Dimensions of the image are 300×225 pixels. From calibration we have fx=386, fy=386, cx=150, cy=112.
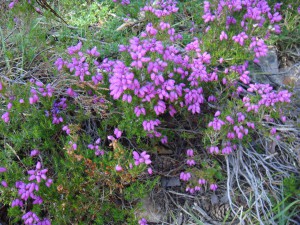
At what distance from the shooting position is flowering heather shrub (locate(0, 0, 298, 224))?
8.82ft

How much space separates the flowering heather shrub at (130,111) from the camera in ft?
8.82

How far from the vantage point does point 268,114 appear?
311 cm

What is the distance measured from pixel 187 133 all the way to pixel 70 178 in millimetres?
1023

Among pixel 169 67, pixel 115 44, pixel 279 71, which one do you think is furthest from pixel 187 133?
pixel 279 71

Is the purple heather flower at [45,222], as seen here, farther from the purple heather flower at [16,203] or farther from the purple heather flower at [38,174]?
the purple heather flower at [38,174]

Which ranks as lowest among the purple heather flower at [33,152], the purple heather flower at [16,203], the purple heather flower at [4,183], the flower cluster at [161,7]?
the purple heather flower at [16,203]

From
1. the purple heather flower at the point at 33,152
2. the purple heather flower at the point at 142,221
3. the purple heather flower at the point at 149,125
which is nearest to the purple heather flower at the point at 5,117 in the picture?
the purple heather flower at the point at 33,152

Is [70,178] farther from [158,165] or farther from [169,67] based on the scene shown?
[169,67]

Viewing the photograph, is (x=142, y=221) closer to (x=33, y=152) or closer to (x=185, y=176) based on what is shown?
(x=185, y=176)

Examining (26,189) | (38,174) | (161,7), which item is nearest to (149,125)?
(38,174)

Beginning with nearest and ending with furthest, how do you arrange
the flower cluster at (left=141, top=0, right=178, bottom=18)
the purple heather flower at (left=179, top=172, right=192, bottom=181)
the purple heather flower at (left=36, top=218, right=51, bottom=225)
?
1. the purple heather flower at (left=36, top=218, right=51, bottom=225)
2. the purple heather flower at (left=179, top=172, right=192, bottom=181)
3. the flower cluster at (left=141, top=0, right=178, bottom=18)

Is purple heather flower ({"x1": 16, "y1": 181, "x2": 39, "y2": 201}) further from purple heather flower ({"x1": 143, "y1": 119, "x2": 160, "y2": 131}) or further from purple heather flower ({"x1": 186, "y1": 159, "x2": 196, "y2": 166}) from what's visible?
purple heather flower ({"x1": 186, "y1": 159, "x2": 196, "y2": 166})

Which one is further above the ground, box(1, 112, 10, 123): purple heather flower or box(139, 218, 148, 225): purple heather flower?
box(1, 112, 10, 123): purple heather flower

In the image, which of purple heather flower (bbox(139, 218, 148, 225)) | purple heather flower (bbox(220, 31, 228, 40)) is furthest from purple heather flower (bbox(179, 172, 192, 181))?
purple heather flower (bbox(220, 31, 228, 40))
